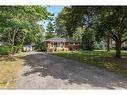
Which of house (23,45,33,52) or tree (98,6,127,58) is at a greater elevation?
tree (98,6,127,58)

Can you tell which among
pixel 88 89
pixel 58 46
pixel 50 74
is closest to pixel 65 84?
pixel 88 89

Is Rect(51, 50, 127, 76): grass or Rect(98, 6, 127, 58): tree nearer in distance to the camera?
Rect(51, 50, 127, 76): grass

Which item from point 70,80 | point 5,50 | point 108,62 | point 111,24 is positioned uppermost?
point 111,24

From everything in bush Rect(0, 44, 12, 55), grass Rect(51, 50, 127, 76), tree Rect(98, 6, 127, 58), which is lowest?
grass Rect(51, 50, 127, 76)

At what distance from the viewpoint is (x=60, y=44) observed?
35500mm

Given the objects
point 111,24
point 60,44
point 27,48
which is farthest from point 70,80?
point 27,48

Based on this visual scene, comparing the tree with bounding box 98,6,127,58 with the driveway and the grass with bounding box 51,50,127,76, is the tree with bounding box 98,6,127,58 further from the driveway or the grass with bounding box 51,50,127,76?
the driveway

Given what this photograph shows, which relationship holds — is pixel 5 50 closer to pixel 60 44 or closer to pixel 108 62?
pixel 108 62

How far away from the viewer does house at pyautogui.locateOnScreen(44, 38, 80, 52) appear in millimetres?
34500

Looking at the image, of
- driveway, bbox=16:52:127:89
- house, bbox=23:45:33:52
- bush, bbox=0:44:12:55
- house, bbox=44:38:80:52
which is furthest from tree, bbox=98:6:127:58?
house, bbox=23:45:33:52

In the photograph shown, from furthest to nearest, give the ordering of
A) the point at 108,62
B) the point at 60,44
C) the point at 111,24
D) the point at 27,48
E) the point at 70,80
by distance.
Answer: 1. the point at 60,44
2. the point at 27,48
3. the point at 111,24
4. the point at 108,62
5. the point at 70,80

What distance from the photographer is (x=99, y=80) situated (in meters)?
9.76

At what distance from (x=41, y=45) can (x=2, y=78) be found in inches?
1011

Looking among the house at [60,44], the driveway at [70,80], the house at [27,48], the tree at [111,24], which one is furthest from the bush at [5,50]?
the driveway at [70,80]
